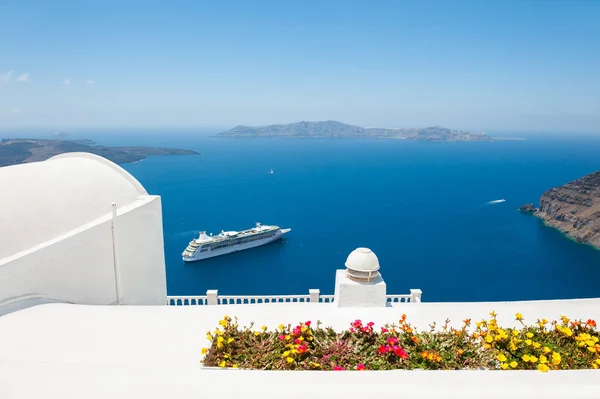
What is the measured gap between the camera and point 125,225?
326 inches

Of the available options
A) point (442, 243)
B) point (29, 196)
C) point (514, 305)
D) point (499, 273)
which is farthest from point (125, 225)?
point (442, 243)

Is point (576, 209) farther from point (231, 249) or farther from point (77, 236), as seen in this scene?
point (77, 236)

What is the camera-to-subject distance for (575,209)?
57.9 m

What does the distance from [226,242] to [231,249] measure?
112 centimetres

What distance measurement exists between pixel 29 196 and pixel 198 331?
420cm

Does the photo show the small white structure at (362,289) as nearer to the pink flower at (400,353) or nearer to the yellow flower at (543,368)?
the pink flower at (400,353)

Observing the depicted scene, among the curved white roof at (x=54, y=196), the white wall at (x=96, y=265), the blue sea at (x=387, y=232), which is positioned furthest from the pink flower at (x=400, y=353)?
the blue sea at (x=387, y=232)

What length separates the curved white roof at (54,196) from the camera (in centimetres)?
654

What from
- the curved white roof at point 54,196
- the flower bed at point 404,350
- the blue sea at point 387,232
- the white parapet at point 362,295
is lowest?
the blue sea at point 387,232

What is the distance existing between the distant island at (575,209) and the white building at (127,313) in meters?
54.7

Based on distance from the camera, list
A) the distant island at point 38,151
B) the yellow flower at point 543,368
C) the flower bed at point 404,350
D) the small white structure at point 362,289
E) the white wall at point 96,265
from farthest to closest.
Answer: the distant island at point 38,151 → the small white structure at point 362,289 → the white wall at point 96,265 → the flower bed at point 404,350 → the yellow flower at point 543,368

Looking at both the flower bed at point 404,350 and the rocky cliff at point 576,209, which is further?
the rocky cliff at point 576,209

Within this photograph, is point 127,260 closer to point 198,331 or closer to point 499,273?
point 198,331

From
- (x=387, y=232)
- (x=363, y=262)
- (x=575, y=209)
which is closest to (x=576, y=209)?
(x=575, y=209)
